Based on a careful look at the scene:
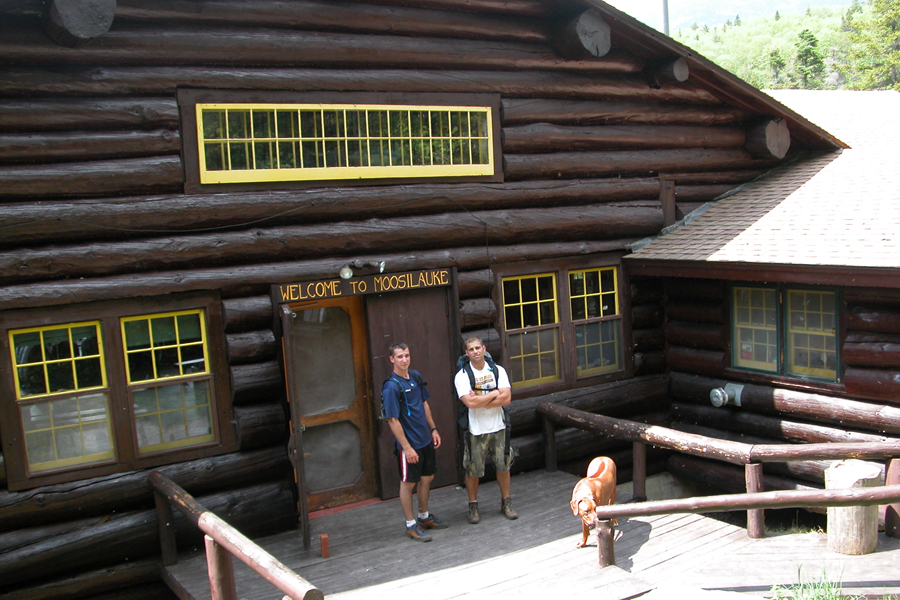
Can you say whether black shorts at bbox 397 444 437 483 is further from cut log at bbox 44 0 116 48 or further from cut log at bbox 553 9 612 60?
cut log at bbox 553 9 612 60

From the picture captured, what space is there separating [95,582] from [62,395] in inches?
64.9

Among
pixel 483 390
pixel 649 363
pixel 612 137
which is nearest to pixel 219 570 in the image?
pixel 483 390

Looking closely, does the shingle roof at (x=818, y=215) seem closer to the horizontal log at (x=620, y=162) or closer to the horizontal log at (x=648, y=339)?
the horizontal log at (x=620, y=162)

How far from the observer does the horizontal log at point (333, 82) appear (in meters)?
6.37

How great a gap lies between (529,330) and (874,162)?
485 centimetres

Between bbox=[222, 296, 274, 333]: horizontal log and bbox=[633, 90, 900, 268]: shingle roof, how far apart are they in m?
4.60

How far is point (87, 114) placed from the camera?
6500 millimetres

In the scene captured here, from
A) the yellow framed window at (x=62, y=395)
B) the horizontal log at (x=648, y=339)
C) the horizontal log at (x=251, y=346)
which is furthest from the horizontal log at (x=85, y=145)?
the horizontal log at (x=648, y=339)

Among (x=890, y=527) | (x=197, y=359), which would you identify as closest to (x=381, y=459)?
(x=197, y=359)

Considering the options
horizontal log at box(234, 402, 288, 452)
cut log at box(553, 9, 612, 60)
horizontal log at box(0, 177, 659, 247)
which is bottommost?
horizontal log at box(234, 402, 288, 452)

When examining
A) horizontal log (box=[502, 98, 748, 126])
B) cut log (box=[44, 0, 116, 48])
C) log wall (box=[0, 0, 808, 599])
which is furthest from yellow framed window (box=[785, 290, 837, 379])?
cut log (box=[44, 0, 116, 48])

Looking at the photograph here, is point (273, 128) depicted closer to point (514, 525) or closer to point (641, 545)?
point (514, 525)

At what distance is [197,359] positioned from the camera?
706cm

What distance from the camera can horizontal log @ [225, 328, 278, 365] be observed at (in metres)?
7.07
